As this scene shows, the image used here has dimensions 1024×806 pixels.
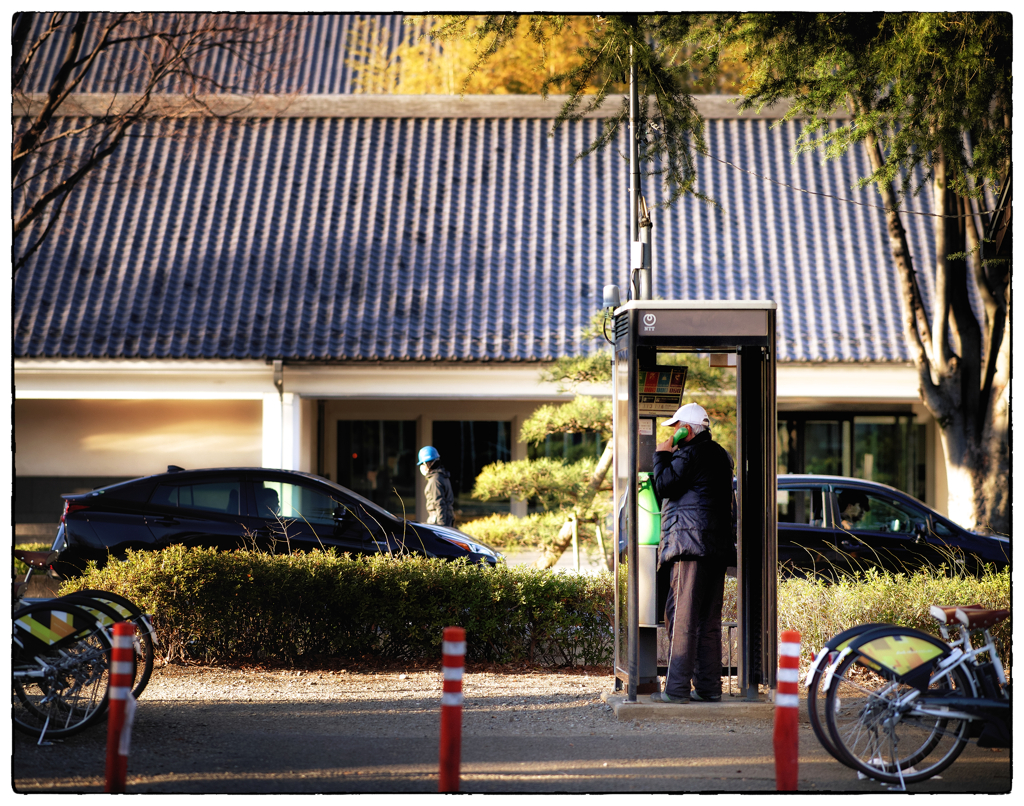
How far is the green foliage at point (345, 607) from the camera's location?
290 inches

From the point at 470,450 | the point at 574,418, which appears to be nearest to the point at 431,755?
the point at 574,418

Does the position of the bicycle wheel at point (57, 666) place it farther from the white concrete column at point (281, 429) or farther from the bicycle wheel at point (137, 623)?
the white concrete column at point (281, 429)

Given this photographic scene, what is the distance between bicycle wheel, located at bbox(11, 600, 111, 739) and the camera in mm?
5547

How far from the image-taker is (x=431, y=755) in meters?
5.41

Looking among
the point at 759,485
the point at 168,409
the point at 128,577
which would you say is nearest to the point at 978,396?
the point at 759,485

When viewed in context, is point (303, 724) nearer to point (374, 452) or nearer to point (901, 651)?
point (901, 651)

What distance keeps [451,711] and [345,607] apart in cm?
305

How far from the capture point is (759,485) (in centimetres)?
651

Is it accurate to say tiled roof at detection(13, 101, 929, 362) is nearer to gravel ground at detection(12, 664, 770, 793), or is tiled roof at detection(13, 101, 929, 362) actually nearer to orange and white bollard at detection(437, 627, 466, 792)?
gravel ground at detection(12, 664, 770, 793)

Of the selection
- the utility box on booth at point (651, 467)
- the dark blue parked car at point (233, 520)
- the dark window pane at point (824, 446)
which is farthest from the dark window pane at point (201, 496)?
the dark window pane at point (824, 446)

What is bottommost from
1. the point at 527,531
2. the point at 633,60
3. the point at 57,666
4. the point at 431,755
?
the point at 431,755

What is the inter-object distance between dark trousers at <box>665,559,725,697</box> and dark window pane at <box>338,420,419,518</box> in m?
12.9

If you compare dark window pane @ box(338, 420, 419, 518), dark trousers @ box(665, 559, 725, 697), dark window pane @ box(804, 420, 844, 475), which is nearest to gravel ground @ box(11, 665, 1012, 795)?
dark trousers @ box(665, 559, 725, 697)

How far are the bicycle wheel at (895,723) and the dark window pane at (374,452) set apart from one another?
14011 mm
